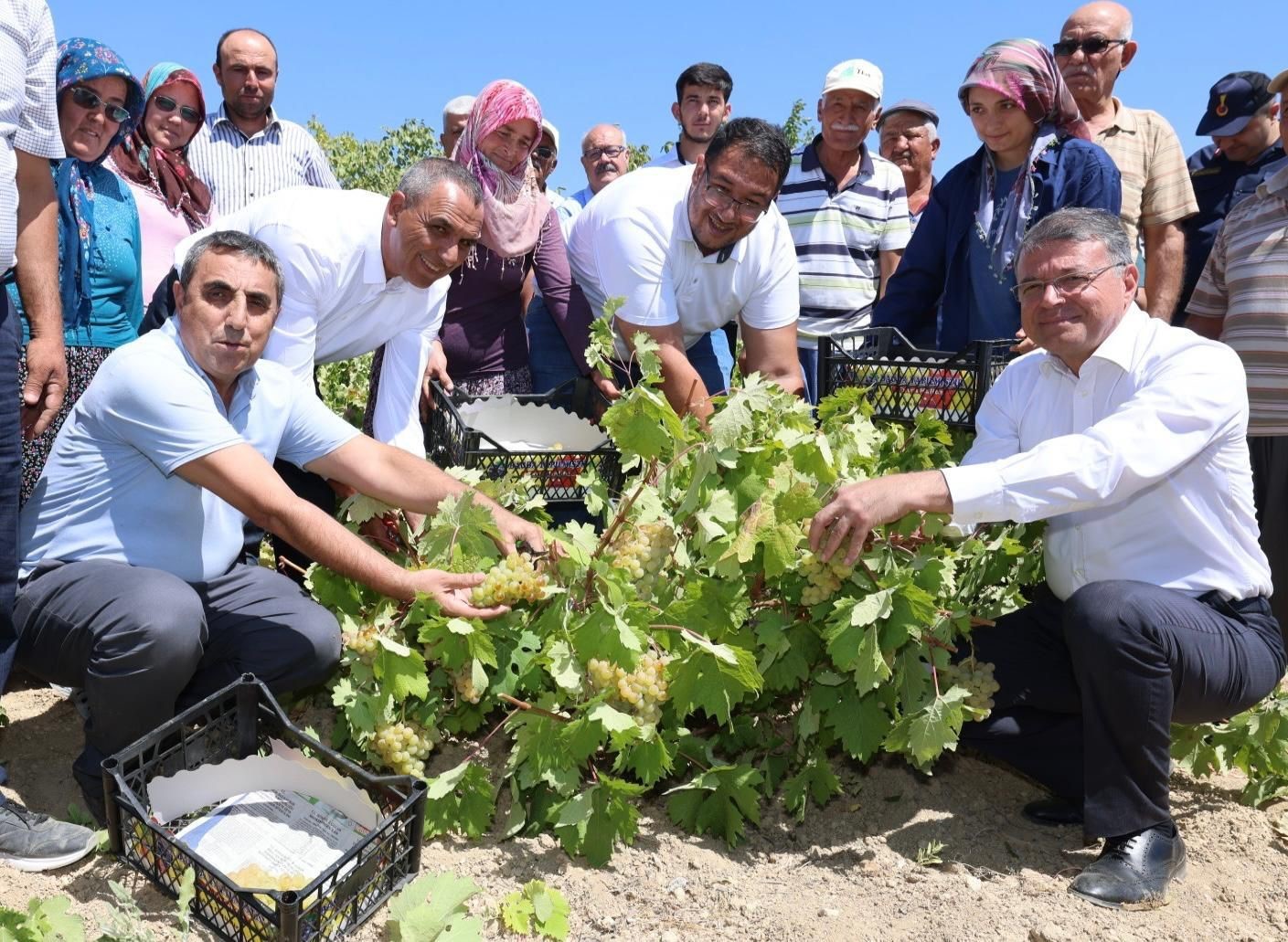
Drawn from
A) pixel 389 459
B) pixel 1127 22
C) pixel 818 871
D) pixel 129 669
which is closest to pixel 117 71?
pixel 389 459

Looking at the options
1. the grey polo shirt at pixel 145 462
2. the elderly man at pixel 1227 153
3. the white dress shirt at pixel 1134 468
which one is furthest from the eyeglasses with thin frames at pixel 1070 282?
the elderly man at pixel 1227 153

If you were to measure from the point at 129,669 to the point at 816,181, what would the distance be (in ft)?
10.9

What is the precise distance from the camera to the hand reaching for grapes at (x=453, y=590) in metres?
2.95

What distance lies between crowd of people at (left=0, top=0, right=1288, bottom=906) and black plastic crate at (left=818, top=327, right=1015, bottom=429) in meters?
0.13

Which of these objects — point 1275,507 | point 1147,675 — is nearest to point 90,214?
point 1147,675

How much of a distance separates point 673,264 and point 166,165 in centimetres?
202

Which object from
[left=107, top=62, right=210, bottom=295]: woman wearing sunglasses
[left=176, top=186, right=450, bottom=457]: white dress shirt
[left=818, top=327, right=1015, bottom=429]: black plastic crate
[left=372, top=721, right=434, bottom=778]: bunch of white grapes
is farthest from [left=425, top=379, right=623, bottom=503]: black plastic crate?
[left=107, top=62, right=210, bottom=295]: woman wearing sunglasses

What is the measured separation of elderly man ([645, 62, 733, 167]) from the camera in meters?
5.80

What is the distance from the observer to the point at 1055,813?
325cm

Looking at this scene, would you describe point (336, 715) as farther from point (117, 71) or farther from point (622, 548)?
point (117, 71)

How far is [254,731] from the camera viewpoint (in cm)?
288

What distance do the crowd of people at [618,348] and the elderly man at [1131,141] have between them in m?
0.01

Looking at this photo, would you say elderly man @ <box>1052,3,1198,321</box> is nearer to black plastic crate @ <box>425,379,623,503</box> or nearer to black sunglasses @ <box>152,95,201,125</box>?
black plastic crate @ <box>425,379,623,503</box>

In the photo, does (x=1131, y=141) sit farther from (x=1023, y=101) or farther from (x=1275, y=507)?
(x=1275, y=507)
